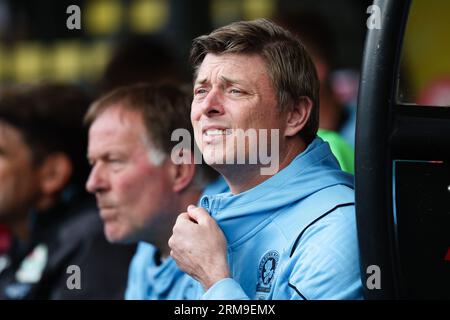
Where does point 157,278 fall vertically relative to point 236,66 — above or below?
below

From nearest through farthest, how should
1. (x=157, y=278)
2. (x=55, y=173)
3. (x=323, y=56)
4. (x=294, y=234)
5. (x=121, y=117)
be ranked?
(x=294, y=234)
(x=121, y=117)
(x=157, y=278)
(x=55, y=173)
(x=323, y=56)

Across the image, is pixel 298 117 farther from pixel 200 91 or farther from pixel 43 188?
pixel 43 188

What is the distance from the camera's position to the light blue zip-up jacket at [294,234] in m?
2.00

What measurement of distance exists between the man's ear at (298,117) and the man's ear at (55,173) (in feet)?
7.02

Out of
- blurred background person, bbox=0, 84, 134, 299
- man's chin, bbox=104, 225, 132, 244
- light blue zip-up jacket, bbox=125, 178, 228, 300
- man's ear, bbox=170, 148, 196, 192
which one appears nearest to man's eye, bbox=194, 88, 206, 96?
light blue zip-up jacket, bbox=125, 178, 228, 300

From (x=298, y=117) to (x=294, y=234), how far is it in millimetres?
259

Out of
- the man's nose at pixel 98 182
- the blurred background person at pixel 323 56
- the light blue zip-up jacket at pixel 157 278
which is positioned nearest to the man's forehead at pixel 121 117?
the man's nose at pixel 98 182

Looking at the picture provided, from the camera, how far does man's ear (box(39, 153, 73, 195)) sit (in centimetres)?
414

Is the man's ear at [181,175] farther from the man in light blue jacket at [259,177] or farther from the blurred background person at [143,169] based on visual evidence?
the man in light blue jacket at [259,177]

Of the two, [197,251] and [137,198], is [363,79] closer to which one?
[197,251]

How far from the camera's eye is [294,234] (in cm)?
207

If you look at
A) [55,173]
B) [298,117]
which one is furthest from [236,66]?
[55,173]

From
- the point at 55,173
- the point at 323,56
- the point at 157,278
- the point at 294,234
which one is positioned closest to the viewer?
the point at 294,234
